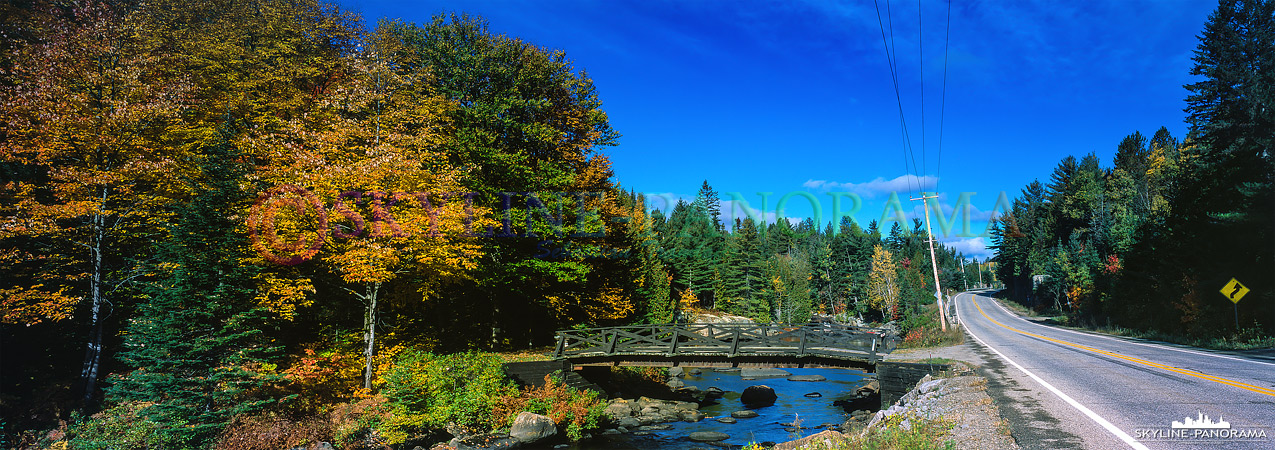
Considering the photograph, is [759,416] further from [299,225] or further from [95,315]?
[95,315]

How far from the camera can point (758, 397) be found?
26219 mm

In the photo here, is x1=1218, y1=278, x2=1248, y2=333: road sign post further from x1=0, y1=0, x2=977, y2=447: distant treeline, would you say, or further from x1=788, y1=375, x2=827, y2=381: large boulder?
x1=0, y1=0, x2=977, y2=447: distant treeline

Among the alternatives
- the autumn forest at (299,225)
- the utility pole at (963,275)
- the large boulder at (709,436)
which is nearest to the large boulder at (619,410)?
the autumn forest at (299,225)

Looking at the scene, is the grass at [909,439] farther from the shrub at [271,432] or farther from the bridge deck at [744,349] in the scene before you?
the shrub at [271,432]

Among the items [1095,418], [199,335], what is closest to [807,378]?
[1095,418]

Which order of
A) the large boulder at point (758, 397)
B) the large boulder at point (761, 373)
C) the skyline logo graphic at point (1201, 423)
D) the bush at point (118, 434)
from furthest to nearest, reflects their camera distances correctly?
the large boulder at point (761, 373) < the large boulder at point (758, 397) < the bush at point (118, 434) < the skyline logo graphic at point (1201, 423)

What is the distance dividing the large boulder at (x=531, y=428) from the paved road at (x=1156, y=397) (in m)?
14.3

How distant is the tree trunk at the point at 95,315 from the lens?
1543 centimetres

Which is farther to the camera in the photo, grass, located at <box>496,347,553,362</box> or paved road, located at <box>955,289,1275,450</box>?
grass, located at <box>496,347,553,362</box>

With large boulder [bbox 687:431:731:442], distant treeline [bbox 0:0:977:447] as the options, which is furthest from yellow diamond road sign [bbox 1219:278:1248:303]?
distant treeline [bbox 0:0:977:447]

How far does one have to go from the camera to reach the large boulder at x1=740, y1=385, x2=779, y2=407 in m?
25.8

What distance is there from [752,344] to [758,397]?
593 centimetres

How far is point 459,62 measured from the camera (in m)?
24.3

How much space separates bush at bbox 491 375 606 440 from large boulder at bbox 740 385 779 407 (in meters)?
9.06
